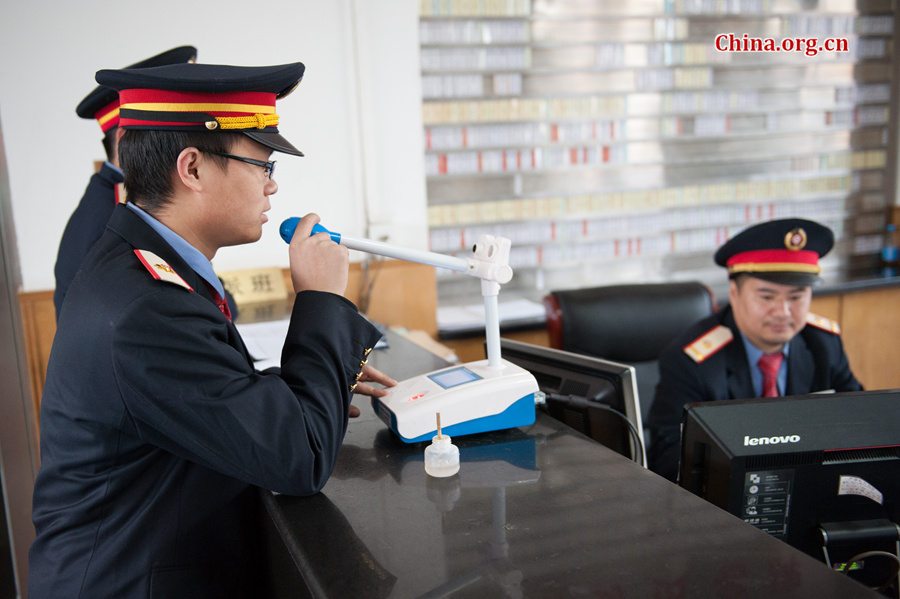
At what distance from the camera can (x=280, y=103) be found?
307 cm

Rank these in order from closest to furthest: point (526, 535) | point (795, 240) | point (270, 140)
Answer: point (526, 535) → point (270, 140) → point (795, 240)

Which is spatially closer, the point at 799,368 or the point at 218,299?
the point at 218,299

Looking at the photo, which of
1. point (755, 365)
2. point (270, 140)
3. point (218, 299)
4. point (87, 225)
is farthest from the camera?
point (755, 365)

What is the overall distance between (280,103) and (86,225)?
1351mm

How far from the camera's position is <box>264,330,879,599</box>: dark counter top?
79 cm

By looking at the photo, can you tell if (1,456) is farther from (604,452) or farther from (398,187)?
(604,452)

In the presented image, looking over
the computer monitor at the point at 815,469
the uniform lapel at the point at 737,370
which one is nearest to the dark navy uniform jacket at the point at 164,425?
the computer monitor at the point at 815,469

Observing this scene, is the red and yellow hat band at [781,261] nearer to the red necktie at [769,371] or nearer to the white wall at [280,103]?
the red necktie at [769,371]

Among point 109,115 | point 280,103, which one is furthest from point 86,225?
point 280,103

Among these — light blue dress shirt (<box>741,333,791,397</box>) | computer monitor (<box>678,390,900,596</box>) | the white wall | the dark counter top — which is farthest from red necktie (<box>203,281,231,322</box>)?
the white wall

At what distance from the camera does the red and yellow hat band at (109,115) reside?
1937 mm

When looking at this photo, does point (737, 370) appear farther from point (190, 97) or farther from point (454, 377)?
point (190, 97)

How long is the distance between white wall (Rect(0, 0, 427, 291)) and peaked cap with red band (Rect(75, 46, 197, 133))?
0.92 metres

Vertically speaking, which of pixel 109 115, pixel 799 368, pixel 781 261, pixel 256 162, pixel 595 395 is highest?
pixel 109 115
